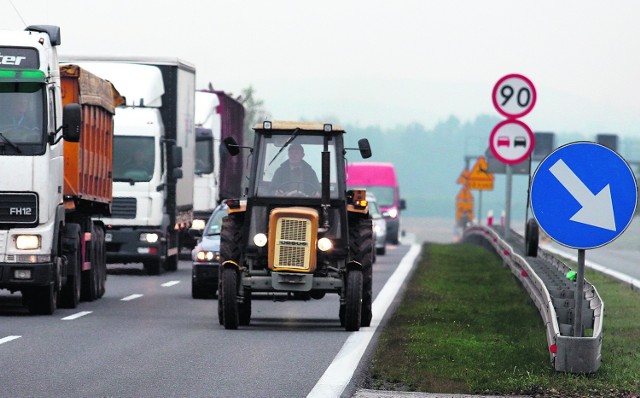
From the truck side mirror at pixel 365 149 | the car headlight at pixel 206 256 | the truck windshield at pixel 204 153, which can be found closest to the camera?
the truck side mirror at pixel 365 149

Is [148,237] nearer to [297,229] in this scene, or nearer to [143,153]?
[143,153]

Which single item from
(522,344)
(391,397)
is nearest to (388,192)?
(522,344)

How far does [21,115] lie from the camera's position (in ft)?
59.4

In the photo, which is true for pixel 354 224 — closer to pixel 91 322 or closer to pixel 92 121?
pixel 91 322

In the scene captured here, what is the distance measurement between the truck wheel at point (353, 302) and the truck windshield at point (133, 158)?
13.0 meters

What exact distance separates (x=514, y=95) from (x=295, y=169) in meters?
6.68

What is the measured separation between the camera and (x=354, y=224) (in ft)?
58.2

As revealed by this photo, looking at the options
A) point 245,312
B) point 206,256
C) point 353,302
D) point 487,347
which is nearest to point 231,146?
point 245,312

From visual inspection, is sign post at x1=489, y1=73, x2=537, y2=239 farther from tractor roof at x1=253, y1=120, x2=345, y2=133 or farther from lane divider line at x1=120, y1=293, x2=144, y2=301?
tractor roof at x1=253, y1=120, x2=345, y2=133

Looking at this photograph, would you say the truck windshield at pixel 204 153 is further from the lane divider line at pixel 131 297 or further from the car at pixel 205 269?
the lane divider line at pixel 131 297

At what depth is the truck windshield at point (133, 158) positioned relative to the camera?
29344 millimetres

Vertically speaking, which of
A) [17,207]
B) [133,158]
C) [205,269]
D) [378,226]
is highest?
[133,158]

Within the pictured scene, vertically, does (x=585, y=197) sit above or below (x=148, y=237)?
above

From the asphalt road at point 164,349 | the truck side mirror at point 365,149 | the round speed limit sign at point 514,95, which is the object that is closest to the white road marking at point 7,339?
the asphalt road at point 164,349
